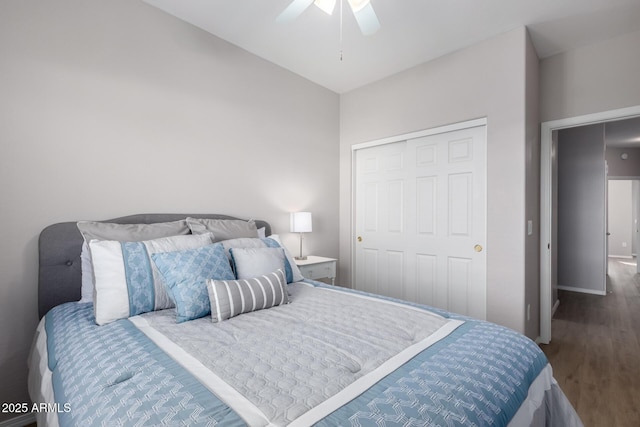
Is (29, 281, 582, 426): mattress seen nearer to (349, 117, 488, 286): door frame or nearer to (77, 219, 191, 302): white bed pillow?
(77, 219, 191, 302): white bed pillow

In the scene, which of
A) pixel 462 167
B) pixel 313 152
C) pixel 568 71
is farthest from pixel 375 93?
pixel 568 71

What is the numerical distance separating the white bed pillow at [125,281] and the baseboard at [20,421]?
1.00 m

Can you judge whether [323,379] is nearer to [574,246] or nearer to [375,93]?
[375,93]

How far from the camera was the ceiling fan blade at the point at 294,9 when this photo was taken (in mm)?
1700

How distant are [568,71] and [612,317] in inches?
110

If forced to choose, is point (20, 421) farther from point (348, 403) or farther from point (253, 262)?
point (348, 403)

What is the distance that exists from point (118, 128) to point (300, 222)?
1646 mm

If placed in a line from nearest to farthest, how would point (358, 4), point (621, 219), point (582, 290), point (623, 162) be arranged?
point (358, 4)
point (582, 290)
point (623, 162)
point (621, 219)

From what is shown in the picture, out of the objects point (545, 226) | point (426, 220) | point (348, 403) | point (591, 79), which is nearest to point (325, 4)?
point (348, 403)

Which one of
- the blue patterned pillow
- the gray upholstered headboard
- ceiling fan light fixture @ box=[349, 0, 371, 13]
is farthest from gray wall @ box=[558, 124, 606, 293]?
the gray upholstered headboard

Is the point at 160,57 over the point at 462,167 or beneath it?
over

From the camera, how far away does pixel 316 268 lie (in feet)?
9.91

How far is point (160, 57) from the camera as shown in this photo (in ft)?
→ 7.63

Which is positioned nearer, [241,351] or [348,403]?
[348,403]
